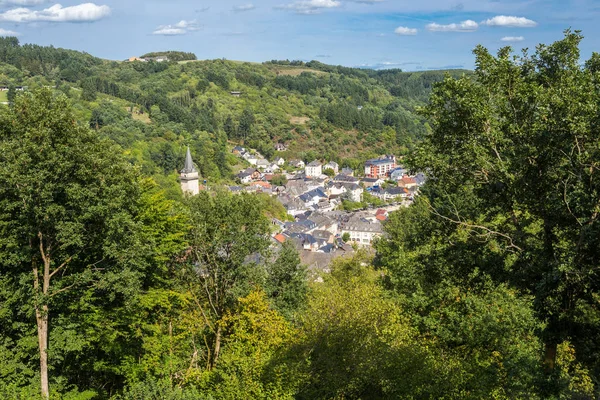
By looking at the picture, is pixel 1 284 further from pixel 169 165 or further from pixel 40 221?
pixel 169 165

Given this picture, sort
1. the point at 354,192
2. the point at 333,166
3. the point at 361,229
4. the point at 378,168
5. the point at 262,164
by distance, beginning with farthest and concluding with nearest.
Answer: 1. the point at 333,166
2. the point at 378,168
3. the point at 262,164
4. the point at 354,192
5. the point at 361,229

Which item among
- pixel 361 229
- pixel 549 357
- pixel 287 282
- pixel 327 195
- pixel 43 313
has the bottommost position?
pixel 327 195

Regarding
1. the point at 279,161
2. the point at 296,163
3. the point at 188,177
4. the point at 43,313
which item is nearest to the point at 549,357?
the point at 43,313

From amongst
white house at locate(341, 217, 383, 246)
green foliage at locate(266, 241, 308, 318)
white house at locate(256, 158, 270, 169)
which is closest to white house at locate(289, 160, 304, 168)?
white house at locate(256, 158, 270, 169)

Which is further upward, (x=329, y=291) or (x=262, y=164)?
(x=329, y=291)

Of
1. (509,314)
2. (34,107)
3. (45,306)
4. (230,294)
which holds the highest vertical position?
(34,107)

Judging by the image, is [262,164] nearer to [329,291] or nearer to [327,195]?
[327,195]

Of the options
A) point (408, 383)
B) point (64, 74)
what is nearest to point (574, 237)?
point (408, 383)

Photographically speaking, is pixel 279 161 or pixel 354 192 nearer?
pixel 354 192
